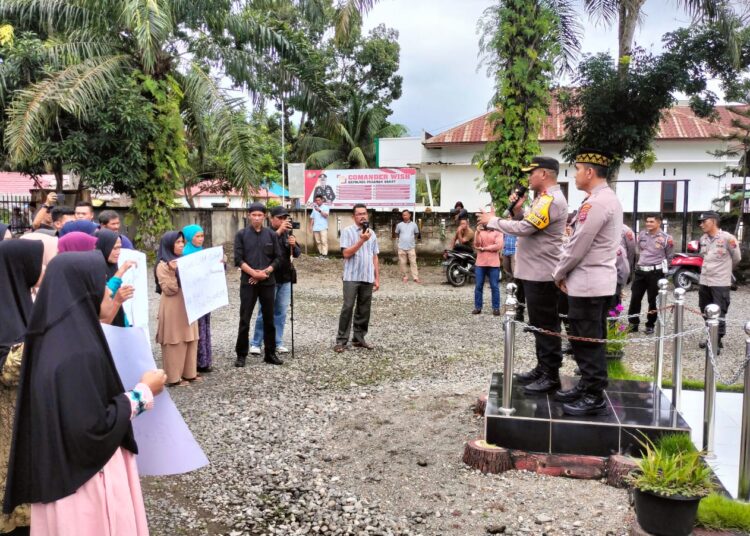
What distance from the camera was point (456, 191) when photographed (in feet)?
76.4

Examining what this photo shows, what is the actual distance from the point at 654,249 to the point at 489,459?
589cm

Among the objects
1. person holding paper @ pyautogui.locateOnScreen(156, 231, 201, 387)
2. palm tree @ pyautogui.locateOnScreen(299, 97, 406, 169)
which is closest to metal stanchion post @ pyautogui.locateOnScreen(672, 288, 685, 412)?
person holding paper @ pyautogui.locateOnScreen(156, 231, 201, 387)

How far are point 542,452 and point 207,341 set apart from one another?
4.05 m

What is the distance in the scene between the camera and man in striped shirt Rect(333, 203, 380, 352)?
779cm

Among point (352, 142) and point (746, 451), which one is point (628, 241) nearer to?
point (746, 451)

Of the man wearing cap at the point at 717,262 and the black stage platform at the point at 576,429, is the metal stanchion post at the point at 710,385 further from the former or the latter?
the man wearing cap at the point at 717,262

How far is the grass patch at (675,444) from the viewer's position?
395cm

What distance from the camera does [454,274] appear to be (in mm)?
14164

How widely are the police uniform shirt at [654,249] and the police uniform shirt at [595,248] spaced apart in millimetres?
5073

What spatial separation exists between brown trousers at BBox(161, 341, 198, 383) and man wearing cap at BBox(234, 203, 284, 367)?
0.73m

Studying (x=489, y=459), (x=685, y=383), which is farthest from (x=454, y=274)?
(x=489, y=459)

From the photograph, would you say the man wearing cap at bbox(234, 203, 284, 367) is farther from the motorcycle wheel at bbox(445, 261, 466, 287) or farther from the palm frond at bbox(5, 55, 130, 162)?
the motorcycle wheel at bbox(445, 261, 466, 287)

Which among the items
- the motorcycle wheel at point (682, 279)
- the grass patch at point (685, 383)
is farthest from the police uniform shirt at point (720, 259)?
the motorcycle wheel at point (682, 279)

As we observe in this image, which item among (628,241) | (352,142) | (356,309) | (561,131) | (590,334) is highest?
(352,142)
